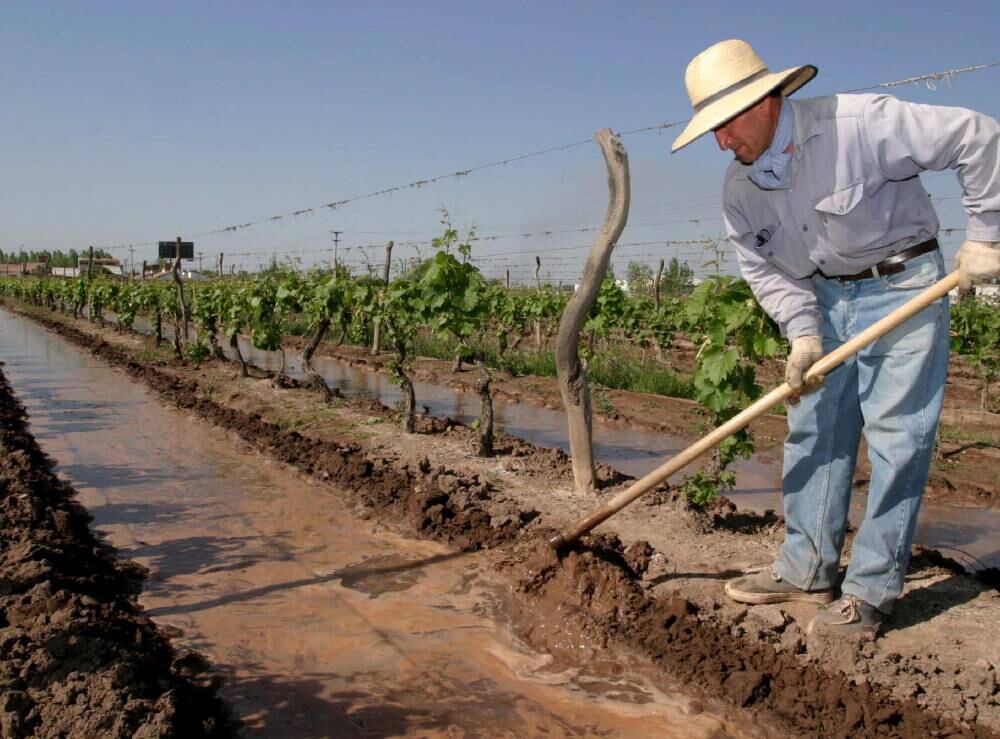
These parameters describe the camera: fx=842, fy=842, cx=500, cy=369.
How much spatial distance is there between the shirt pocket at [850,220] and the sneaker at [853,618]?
4.57 feet

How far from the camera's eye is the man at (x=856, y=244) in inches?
116

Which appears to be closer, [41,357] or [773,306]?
[773,306]

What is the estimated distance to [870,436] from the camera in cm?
331

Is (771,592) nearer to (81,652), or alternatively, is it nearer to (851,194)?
(851,194)

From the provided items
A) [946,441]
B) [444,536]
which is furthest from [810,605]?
[946,441]

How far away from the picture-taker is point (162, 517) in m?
5.81

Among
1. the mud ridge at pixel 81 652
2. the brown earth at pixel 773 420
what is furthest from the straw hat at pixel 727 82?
the mud ridge at pixel 81 652

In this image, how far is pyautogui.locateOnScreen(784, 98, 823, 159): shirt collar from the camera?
314 cm

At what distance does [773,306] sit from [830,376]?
375 mm

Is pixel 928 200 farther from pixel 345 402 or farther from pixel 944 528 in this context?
pixel 345 402

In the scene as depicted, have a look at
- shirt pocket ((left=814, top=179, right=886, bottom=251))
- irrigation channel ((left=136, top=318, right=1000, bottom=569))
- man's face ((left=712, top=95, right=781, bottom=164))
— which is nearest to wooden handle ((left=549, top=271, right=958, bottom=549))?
shirt pocket ((left=814, top=179, right=886, bottom=251))

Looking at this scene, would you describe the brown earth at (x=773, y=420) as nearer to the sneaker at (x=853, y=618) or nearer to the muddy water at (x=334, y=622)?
the sneaker at (x=853, y=618)

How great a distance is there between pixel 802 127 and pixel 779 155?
129mm

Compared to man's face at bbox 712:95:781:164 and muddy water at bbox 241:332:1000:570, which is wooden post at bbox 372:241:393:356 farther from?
man's face at bbox 712:95:781:164
